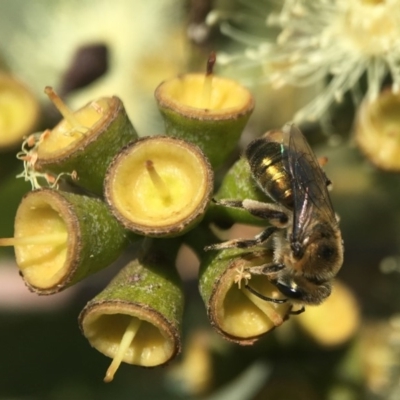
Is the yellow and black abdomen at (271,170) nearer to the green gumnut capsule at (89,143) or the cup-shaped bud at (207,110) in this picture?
the cup-shaped bud at (207,110)

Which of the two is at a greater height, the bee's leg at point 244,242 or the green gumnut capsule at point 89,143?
the green gumnut capsule at point 89,143

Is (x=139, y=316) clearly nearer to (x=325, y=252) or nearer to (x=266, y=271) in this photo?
(x=266, y=271)

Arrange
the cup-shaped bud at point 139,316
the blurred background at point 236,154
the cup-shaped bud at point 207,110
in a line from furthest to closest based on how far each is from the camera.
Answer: the blurred background at point 236,154
the cup-shaped bud at point 207,110
the cup-shaped bud at point 139,316

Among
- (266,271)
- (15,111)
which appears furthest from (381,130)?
(15,111)

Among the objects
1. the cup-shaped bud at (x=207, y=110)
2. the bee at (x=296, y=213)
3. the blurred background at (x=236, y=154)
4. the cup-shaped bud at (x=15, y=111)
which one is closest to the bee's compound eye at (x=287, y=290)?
the bee at (x=296, y=213)

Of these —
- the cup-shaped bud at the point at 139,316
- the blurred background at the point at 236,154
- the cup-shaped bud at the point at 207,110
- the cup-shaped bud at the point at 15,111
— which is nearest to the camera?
the cup-shaped bud at the point at 139,316

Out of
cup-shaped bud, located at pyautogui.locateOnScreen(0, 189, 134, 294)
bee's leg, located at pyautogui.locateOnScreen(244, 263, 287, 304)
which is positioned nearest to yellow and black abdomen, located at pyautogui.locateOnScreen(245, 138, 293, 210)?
bee's leg, located at pyautogui.locateOnScreen(244, 263, 287, 304)
